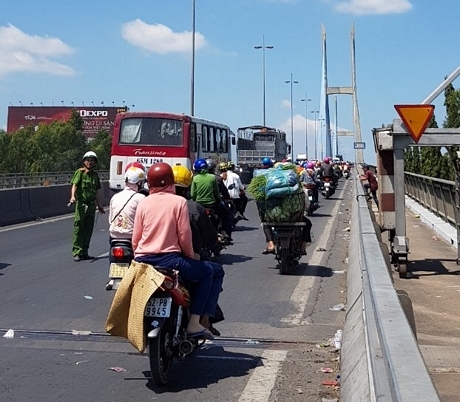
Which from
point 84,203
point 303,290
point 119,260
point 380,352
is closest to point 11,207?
point 84,203

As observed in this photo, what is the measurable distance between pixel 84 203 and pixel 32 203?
9632 millimetres

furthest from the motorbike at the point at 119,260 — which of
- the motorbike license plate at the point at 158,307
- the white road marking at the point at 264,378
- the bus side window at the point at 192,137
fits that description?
the bus side window at the point at 192,137

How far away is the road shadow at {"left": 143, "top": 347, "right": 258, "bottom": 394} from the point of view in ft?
19.8

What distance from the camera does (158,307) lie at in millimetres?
5738

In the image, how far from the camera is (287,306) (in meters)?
9.30

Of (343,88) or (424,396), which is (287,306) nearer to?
(424,396)

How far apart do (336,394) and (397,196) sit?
6.79 m

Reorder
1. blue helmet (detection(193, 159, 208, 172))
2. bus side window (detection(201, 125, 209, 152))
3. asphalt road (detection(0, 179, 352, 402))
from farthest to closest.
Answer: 1. bus side window (detection(201, 125, 209, 152))
2. blue helmet (detection(193, 159, 208, 172))
3. asphalt road (detection(0, 179, 352, 402))

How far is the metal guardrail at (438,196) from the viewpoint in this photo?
60.2 ft

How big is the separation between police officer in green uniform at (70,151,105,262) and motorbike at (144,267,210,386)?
743cm

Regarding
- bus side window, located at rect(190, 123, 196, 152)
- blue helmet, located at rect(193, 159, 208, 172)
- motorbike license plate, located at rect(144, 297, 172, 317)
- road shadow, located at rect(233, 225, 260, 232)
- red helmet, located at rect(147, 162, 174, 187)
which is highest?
bus side window, located at rect(190, 123, 196, 152)

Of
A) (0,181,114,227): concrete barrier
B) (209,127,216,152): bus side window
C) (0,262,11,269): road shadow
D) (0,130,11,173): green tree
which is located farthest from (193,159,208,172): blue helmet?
(0,130,11,173): green tree

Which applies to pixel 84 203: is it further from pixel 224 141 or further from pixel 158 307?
pixel 224 141

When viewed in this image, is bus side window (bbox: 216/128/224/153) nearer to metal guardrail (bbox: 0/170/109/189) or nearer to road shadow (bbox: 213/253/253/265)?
metal guardrail (bbox: 0/170/109/189)
